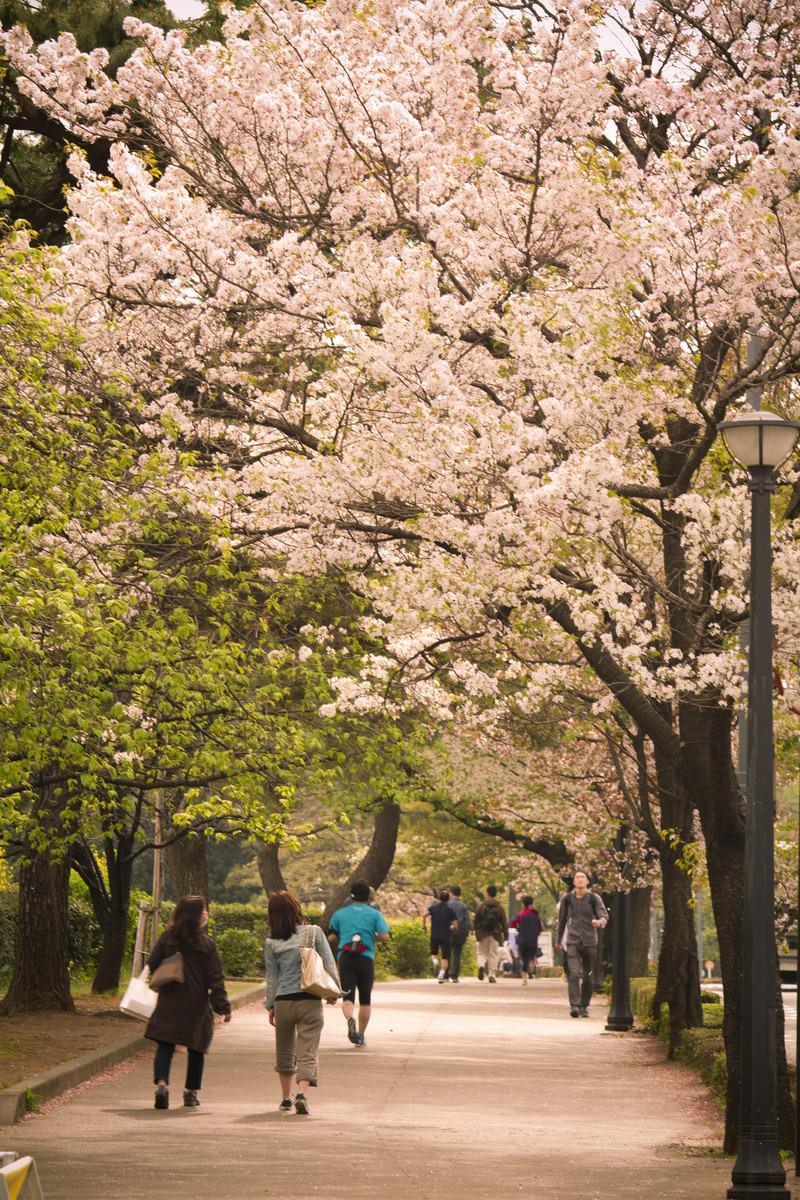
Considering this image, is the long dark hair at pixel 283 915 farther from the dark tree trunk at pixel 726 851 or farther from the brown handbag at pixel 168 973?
the dark tree trunk at pixel 726 851

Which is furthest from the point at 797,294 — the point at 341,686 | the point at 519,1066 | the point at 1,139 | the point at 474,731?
the point at 474,731

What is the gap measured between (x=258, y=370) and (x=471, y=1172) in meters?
7.88

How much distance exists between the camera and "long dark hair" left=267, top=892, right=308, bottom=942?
13789 millimetres

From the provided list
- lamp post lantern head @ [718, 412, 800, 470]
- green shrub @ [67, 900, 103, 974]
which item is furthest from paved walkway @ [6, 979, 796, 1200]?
green shrub @ [67, 900, 103, 974]

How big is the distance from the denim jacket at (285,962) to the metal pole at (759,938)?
441 centimetres

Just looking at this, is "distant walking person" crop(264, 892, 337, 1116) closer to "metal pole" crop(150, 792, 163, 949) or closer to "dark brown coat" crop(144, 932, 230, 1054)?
"dark brown coat" crop(144, 932, 230, 1054)

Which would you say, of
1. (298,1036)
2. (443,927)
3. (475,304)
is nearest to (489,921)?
(443,927)

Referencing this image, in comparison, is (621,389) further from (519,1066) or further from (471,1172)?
(519,1066)

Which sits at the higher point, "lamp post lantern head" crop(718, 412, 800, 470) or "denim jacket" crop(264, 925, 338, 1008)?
"lamp post lantern head" crop(718, 412, 800, 470)

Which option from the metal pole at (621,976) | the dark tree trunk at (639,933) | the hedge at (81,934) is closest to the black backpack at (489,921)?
the dark tree trunk at (639,933)

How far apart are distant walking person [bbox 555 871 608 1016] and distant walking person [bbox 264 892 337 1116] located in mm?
10856

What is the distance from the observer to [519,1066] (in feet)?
57.6

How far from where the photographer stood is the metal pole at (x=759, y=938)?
9.77m

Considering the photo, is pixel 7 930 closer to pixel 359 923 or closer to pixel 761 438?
pixel 359 923
